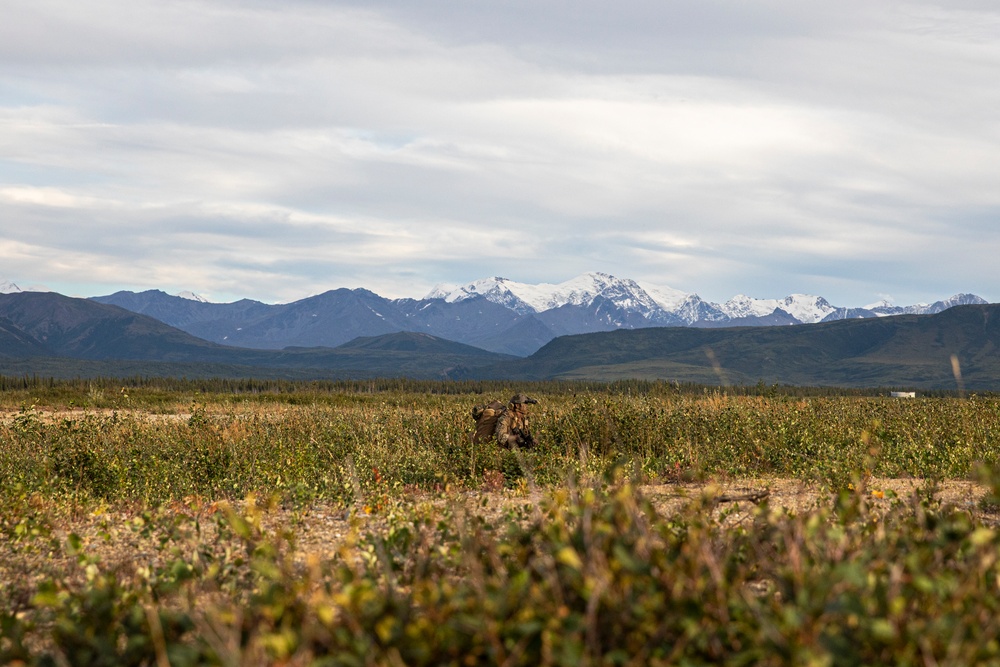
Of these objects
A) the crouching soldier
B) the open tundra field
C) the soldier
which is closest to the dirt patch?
the open tundra field

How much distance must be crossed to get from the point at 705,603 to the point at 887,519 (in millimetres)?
3608

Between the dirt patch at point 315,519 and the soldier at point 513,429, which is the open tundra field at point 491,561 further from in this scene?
the soldier at point 513,429

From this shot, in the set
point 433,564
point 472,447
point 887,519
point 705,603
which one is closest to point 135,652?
point 433,564

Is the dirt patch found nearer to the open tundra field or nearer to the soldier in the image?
the open tundra field

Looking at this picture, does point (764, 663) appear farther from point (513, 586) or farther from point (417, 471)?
point (417, 471)

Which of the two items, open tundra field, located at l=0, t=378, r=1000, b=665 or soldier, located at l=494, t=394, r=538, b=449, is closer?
open tundra field, located at l=0, t=378, r=1000, b=665

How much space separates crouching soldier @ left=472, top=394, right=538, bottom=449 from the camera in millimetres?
14672

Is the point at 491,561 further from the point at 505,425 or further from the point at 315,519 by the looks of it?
the point at 505,425

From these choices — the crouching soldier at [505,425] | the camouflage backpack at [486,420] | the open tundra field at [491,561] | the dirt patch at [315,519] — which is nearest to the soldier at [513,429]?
the crouching soldier at [505,425]

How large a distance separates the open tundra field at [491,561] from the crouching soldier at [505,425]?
147 cm

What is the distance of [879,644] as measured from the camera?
3285mm

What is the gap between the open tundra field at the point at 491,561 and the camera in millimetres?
3334

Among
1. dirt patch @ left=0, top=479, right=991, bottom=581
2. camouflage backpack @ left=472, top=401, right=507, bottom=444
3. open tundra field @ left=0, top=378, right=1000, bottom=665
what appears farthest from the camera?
camouflage backpack @ left=472, top=401, right=507, bottom=444

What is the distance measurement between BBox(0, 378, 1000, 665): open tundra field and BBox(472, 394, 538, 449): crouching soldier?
1468 mm
